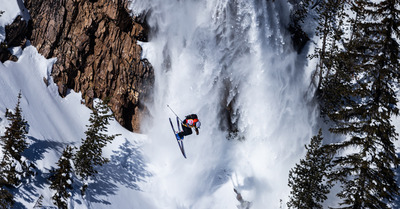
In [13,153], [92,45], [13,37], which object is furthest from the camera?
[92,45]

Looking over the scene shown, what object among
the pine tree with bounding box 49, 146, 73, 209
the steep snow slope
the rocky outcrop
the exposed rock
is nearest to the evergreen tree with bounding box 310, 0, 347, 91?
the steep snow slope

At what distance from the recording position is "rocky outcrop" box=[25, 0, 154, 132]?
86.4ft

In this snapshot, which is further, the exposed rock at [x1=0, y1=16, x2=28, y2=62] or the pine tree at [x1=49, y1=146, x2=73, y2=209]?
the exposed rock at [x1=0, y1=16, x2=28, y2=62]

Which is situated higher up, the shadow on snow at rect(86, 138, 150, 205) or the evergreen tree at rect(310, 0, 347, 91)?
the evergreen tree at rect(310, 0, 347, 91)

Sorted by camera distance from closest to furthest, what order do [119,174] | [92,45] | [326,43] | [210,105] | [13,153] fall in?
Result: [13,153]
[119,174]
[92,45]
[210,105]
[326,43]

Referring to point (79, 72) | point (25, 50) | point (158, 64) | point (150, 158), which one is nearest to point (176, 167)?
point (150, 158)

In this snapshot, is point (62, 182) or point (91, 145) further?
point (91, 145)

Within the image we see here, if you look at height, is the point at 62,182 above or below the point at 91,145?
below

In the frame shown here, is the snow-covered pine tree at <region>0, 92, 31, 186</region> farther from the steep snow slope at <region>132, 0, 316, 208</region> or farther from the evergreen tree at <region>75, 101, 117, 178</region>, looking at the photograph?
the steep snow slope at <region>132, 0, 316, 208</region>

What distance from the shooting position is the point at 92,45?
2694cm

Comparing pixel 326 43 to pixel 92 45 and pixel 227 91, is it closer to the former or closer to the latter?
pixel 227 91

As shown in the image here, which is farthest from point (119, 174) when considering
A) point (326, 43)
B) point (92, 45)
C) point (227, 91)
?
point (326, 43)

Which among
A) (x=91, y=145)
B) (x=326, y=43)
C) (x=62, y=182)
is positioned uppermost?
(x=326, y=43)

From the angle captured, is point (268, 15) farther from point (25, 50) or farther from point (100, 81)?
point (25, 50)
